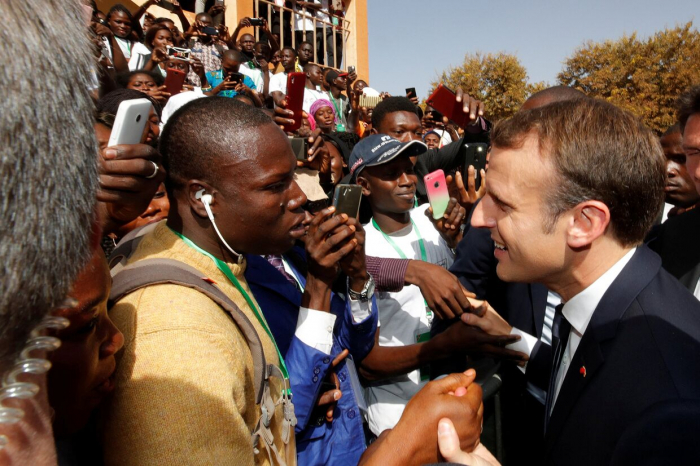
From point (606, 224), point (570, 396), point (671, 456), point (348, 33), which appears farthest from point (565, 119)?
point (348, 33)

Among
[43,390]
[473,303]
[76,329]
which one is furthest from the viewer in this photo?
[473,303]

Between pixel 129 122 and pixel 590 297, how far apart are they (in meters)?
1.73

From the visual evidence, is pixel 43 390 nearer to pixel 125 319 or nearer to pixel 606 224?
pixel 125 319

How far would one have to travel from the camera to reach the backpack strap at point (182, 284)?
4.35 feet

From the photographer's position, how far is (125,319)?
4.12 ft

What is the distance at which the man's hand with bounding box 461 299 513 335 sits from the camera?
238cm

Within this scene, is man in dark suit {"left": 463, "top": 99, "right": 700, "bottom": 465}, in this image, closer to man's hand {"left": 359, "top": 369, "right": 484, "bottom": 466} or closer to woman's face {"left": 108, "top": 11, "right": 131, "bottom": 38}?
man's hand {"left": 359, "top": 369, "right": 484, "bottom": 466}

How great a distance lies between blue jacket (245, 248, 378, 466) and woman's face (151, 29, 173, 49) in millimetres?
6067

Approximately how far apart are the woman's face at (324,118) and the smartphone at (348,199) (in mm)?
5298

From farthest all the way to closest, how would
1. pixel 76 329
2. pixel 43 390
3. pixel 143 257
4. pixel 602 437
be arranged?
pixel 143 257
pixel 602 437
pixel 76 329
pixel 43 390

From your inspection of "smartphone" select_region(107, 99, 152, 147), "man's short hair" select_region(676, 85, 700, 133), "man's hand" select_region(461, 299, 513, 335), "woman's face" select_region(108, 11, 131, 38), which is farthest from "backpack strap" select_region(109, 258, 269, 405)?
"woman's face" select_region(108, 11, 131, 38)

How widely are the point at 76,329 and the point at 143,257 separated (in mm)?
564

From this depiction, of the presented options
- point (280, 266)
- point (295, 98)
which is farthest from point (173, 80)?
point (280, 266)

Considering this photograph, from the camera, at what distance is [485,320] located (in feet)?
7.98
